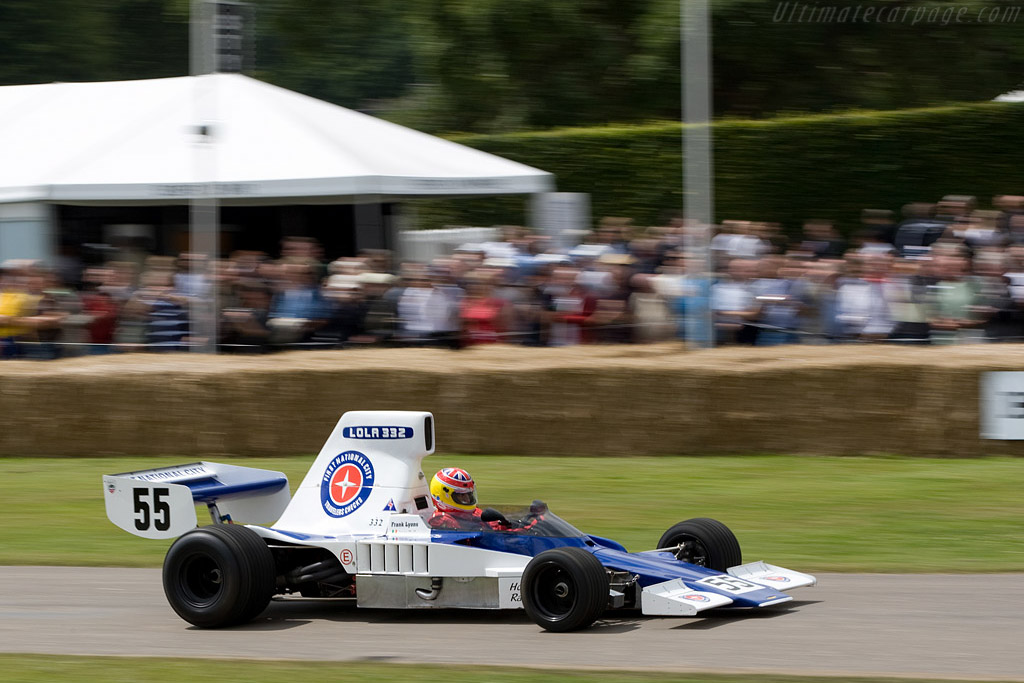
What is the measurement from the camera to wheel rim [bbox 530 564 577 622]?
6848 millimetres

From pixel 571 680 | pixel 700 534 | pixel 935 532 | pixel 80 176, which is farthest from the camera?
pixel 80 176

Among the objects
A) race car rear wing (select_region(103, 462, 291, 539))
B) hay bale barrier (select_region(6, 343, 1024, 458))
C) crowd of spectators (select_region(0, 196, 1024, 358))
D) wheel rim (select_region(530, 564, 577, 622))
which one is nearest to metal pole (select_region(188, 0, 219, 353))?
crowd of spectators (select_region(0, 196, 1024, 358))

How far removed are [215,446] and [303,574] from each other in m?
5.72

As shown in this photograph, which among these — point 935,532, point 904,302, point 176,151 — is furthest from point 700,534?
point 176,151

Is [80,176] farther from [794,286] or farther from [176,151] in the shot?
[794,286]

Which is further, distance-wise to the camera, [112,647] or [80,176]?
[80,176]

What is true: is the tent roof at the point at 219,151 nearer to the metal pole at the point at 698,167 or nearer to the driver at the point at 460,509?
the metal pole at the point at 698,167

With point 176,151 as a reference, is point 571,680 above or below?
below

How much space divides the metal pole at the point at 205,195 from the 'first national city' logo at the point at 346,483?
20.7ft

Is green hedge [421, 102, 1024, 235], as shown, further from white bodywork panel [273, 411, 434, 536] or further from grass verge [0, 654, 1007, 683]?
grass verge [0, 654, 1007, 683]

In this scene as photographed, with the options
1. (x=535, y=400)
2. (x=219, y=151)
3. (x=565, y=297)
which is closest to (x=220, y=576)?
(x=535, y=400)

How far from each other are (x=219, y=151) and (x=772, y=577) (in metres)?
11.9

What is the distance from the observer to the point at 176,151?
1753 cm

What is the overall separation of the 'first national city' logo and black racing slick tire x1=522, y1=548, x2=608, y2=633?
4.03 feet
